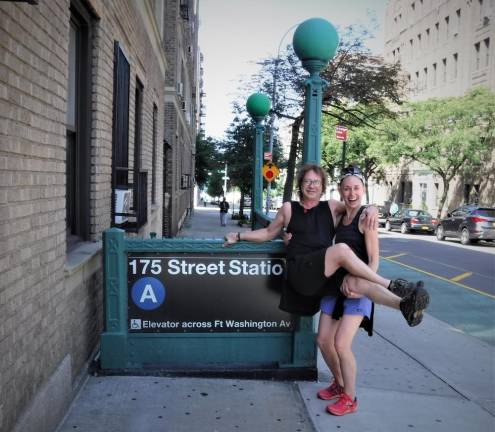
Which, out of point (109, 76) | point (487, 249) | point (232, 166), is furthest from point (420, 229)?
point (109, 76)

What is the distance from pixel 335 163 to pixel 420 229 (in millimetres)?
20112

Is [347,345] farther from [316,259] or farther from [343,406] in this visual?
[316,259]

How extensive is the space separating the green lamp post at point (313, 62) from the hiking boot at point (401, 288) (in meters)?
1.63

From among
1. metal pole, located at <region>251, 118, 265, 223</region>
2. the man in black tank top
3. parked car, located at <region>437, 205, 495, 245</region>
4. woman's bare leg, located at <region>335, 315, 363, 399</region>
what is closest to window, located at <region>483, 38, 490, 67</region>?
parked car, located at <region>437, 205, 495, 245</region>

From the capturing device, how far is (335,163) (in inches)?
1907

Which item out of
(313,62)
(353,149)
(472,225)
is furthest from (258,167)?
(353,149)

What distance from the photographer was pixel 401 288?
374cm

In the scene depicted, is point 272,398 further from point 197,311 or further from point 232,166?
point 232,166

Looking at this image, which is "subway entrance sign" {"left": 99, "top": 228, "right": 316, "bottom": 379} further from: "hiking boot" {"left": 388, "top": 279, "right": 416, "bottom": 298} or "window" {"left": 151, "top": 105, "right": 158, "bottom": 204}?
"window" {"left": 151, "top": 105, "right": 158, "bottom": 204}

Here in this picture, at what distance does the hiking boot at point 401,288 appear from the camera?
368 centimetres

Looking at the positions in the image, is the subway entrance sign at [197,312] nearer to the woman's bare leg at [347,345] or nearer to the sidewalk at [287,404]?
the sidewalk at [287,404]

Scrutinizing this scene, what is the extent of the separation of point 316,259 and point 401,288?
0.64m

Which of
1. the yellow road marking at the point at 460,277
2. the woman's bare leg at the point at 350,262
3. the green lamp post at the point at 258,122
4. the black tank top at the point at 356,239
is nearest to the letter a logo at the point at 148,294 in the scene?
the woman's bare leg at the point at 350,262

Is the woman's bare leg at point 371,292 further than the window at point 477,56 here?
No
